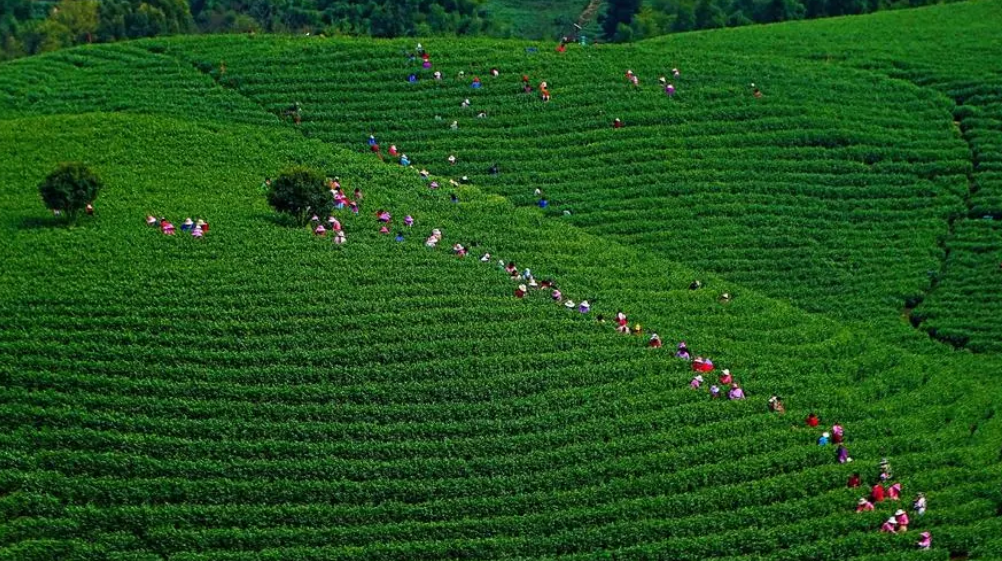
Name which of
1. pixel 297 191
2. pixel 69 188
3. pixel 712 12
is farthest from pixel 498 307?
pixel 712 12

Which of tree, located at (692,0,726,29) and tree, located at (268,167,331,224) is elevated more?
tree, located at (692,0,726,29)

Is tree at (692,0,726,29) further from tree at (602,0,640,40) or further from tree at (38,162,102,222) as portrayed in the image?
tree at (38,162,102,222)

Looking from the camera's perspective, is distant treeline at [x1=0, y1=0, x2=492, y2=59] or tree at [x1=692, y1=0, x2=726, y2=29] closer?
tree at [x1=692, y1=0, x2=726, y2=29]

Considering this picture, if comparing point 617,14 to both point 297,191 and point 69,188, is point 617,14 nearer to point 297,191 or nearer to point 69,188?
point 297,191

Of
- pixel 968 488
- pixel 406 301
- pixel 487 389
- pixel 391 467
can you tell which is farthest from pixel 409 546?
pixel 968 488

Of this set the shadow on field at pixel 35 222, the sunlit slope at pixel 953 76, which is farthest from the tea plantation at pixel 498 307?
the shadow on field at pixel 35 222

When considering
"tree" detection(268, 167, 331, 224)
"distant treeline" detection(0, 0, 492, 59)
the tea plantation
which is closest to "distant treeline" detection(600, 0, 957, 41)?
"distant treeline" detection(0, 0, 492, 59)
